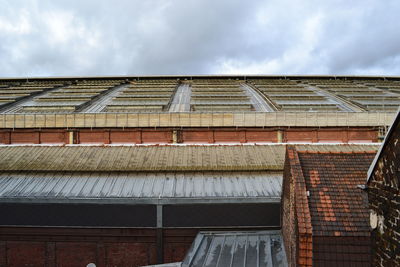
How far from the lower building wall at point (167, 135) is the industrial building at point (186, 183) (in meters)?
0.06

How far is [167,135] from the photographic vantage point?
2022 centimetres

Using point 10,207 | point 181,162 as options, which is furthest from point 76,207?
point 181,162

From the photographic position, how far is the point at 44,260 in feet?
48.8

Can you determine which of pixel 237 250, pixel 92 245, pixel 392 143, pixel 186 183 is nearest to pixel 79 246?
pixel 92 245

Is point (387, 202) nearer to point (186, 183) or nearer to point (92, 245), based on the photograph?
point (186, 183)

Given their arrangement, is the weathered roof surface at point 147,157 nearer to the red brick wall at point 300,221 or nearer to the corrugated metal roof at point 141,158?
the corrugated metal roof at point 141,158

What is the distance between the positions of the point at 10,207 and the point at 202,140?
1055cm

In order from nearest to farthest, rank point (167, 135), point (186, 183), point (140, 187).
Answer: point (140, 187)
point (186, 183)
point (167, 135)

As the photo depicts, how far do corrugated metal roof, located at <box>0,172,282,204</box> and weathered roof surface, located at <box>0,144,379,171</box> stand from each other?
0.38 meters

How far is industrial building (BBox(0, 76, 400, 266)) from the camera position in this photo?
32.2ft

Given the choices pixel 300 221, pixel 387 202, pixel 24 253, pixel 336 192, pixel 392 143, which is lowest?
pixel 24 253

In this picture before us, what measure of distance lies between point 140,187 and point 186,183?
2.09 m

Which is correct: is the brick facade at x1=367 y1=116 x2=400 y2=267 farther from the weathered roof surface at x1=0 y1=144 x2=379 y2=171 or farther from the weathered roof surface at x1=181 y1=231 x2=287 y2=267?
the weathered roof surface at x1=0 y1=144 x2=379 y2=171

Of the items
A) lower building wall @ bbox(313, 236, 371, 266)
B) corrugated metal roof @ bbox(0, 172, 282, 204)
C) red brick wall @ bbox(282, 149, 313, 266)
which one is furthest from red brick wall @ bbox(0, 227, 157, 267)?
lower building wall @ bbox(313, 236, 371, 266)
